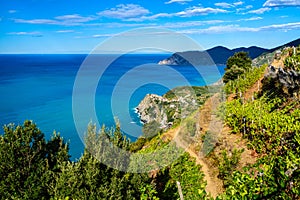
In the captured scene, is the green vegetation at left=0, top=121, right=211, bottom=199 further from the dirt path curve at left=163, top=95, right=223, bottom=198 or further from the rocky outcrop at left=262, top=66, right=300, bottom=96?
the rocky outcrop at left=262, top=66, right=300, bottom=96

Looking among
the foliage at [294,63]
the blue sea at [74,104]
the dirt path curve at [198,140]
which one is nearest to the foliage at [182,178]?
the dirt path curve at [198,140]

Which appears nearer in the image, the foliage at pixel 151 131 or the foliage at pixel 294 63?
the foliage at pixel 294 63

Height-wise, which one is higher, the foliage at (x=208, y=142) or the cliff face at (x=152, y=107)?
the cliff face at (x=152, y=107)

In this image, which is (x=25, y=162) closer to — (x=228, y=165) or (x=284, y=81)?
(x=228, y=165)

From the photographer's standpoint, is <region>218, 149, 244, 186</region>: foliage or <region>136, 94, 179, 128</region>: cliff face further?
<region>136, 94, 179, 128</region>: cliff face

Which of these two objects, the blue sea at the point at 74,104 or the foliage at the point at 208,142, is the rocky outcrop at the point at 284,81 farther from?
the blue sea at the point at 74,104

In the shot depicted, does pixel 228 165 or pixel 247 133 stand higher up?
pixel 247 133

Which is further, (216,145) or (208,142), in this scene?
(208,142)

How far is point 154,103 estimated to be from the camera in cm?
5706

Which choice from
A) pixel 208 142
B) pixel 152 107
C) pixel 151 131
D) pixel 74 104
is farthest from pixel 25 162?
pixel 74 104

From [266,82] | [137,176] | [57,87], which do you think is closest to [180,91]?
[266,82]

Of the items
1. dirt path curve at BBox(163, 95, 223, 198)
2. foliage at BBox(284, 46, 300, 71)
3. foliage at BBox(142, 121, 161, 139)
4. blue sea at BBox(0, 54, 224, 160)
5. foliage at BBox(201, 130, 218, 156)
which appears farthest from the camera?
blue sea at BBox(0, 54, 224, 160)

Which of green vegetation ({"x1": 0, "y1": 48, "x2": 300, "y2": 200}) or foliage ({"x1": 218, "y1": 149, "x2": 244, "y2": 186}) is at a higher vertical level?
green vegetation ({"x1": 0, "y1": 48, "x2": 300, "y2": 200})

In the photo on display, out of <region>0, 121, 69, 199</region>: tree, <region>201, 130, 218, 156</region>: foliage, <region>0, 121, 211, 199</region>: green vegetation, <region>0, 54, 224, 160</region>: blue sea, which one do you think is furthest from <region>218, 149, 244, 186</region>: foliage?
<region>0, 54, 224, 160</region>: blue sea
